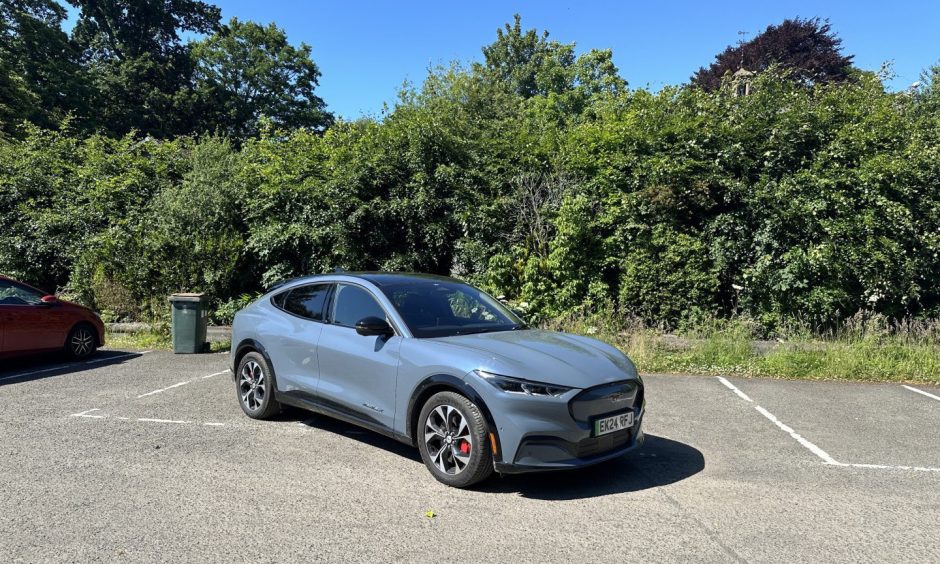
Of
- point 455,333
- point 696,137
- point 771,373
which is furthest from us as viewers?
point 696,137

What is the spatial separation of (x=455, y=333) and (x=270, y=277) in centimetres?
835

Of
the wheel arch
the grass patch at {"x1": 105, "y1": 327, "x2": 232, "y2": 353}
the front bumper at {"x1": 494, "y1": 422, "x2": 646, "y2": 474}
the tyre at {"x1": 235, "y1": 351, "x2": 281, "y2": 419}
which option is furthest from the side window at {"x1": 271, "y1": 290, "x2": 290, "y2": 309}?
the wheel arch

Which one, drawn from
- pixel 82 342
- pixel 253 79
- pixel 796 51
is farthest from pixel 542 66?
pixel 82 342

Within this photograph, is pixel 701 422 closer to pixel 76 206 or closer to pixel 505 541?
pixel 505 541

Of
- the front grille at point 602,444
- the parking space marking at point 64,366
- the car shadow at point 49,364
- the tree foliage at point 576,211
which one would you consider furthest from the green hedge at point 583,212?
the front grille at point 602,444

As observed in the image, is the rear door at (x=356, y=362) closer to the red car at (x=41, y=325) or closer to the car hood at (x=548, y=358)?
the car hood at (x=548, y=358)

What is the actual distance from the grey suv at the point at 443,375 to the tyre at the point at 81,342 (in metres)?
5.54

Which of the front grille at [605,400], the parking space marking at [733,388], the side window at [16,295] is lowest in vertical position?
the parking space marking at [733,388]

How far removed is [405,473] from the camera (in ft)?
15.4

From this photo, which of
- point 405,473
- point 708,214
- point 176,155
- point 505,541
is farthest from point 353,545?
point 176,155

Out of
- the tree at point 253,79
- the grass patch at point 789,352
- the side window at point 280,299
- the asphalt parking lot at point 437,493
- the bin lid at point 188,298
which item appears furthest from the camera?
the tree at point 253,79

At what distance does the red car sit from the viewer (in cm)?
892

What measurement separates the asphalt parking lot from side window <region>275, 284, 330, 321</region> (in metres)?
1.17

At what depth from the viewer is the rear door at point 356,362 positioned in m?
4.82
